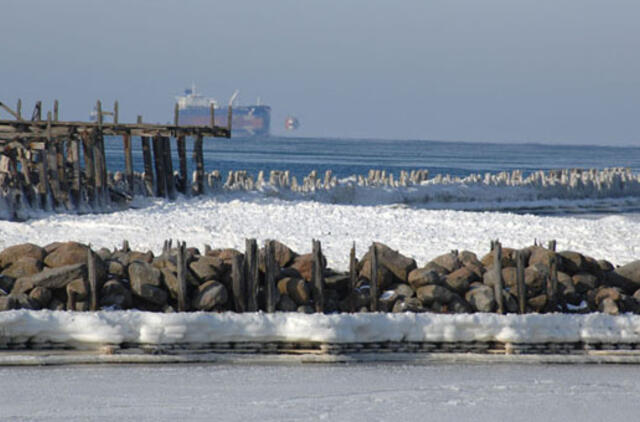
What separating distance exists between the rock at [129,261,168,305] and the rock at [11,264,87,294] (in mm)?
612

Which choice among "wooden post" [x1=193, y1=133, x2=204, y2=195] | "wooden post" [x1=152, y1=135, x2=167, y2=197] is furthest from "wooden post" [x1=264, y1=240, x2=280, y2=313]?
"wooden post" [x1=193, y1=133, x2=204, y2=195]

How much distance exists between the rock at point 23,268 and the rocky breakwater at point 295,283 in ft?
0.04

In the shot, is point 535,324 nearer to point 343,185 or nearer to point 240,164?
point 343,185

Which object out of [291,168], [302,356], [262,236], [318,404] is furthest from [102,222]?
[291,168]

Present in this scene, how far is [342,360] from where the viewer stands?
12.0 metres

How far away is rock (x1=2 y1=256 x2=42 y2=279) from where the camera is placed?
46.6 feet

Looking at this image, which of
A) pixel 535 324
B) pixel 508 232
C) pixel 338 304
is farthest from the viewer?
pixel 508 232

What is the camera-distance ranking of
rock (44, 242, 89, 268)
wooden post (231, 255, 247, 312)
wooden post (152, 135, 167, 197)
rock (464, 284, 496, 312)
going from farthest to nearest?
wooden post (152, 135, 167, 197) → rock (44, 242, 89, 268) → rock (464, 284, 496, 312) → wooden post (231, 255, 247, 312)

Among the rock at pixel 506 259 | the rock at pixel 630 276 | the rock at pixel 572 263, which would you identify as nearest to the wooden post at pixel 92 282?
the rock at pixel 506 259

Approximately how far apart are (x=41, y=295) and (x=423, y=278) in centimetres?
476

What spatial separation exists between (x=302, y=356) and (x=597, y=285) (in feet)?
17.1

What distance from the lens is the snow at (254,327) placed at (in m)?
12.0

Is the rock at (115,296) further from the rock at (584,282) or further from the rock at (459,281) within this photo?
the rock at (584,282)

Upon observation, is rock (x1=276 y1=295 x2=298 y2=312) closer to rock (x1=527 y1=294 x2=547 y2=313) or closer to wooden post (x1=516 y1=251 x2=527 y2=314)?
wooden post (x1=516 y1=251 x2=527 y2=314)
